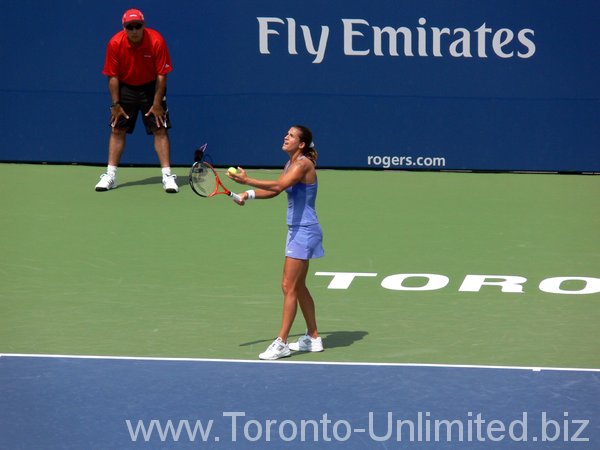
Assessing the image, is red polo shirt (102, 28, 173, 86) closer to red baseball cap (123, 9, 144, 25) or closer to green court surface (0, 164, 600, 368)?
red baseball cap (123, 9, 144, 25)

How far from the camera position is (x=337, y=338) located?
10.3 m

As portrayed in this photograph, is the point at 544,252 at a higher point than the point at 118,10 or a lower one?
lower

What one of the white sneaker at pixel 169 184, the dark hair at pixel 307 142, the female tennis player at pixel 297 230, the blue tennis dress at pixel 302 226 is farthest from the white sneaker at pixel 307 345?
the white sneaker at pixel 169 184

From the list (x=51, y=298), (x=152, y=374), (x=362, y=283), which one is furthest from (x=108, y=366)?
(x=362, y=283)

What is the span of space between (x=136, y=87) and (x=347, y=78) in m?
2.69

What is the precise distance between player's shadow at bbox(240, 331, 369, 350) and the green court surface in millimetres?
26

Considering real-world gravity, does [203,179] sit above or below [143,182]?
below

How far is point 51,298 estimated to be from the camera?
11.5m

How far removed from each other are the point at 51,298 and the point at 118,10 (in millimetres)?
6555

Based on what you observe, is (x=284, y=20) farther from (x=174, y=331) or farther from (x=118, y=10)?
(x=174, y=331)

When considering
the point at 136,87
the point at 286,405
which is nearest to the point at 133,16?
the point at 136,87

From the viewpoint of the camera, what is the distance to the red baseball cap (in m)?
15.6

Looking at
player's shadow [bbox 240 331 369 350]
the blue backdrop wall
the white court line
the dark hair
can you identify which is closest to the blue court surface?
the white court line

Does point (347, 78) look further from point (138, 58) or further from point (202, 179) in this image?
point (202, 179)
